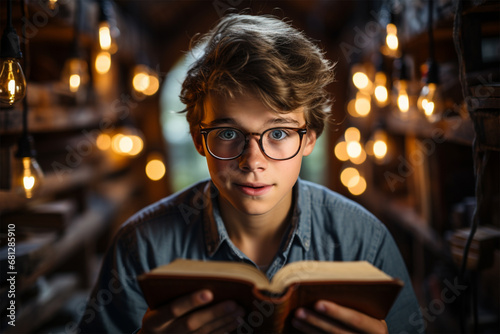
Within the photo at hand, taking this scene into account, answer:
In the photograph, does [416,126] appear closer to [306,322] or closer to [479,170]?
[479,170]

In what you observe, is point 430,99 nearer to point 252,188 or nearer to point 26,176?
point 252,188

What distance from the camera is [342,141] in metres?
4.52

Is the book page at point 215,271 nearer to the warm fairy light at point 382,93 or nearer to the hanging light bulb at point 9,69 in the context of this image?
the hanging light bulb at point 9,69

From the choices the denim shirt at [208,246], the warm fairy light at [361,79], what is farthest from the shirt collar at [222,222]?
the warm fairy light at [361,79]

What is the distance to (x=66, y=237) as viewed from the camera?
2883 millimetres

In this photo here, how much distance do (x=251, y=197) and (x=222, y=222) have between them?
287 millimetres

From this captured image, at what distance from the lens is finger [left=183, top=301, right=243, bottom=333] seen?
3.85 ft

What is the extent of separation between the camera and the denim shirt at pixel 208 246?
1.60 m

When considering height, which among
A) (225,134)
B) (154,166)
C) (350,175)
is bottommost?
(350,175)

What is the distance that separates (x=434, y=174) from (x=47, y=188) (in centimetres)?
264

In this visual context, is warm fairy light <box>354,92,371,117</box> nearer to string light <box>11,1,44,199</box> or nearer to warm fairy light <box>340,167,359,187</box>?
warm fairy light <box>340,167,359,187</box>

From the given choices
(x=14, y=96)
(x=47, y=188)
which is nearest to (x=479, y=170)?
(x=14, y=96)
